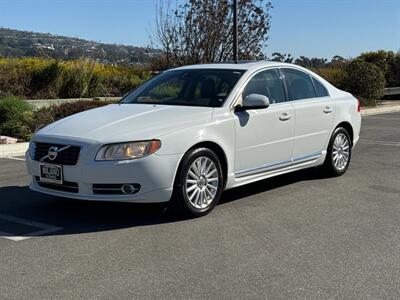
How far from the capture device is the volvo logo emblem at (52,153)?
5867mm

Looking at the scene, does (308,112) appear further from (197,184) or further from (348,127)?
(197,184)

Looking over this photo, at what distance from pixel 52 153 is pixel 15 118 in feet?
24.9

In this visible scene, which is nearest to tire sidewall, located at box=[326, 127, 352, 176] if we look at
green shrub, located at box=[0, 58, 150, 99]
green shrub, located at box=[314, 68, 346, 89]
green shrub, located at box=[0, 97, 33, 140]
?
green shrub, located at box=[0, 97, 33, 140]

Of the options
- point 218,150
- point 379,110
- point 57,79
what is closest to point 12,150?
point 218,150

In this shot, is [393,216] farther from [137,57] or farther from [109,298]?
[137,57]

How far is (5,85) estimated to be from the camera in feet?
55.9

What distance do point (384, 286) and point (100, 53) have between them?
1946cm

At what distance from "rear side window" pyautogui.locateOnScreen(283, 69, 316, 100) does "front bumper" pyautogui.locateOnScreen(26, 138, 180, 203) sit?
231 cm

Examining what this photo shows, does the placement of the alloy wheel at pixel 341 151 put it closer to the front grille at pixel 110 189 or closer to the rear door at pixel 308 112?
the rear door at pixel 308 112

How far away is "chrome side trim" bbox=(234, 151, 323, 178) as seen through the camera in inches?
263

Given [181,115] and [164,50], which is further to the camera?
[164,50]

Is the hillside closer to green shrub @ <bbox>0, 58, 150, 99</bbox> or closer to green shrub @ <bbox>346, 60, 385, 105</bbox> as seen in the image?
green shrub @ <bbox>0, 58, 150, 99</bbox>

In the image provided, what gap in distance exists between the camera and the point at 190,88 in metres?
6.96

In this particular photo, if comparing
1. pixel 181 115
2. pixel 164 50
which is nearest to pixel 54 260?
pixel 181 115
